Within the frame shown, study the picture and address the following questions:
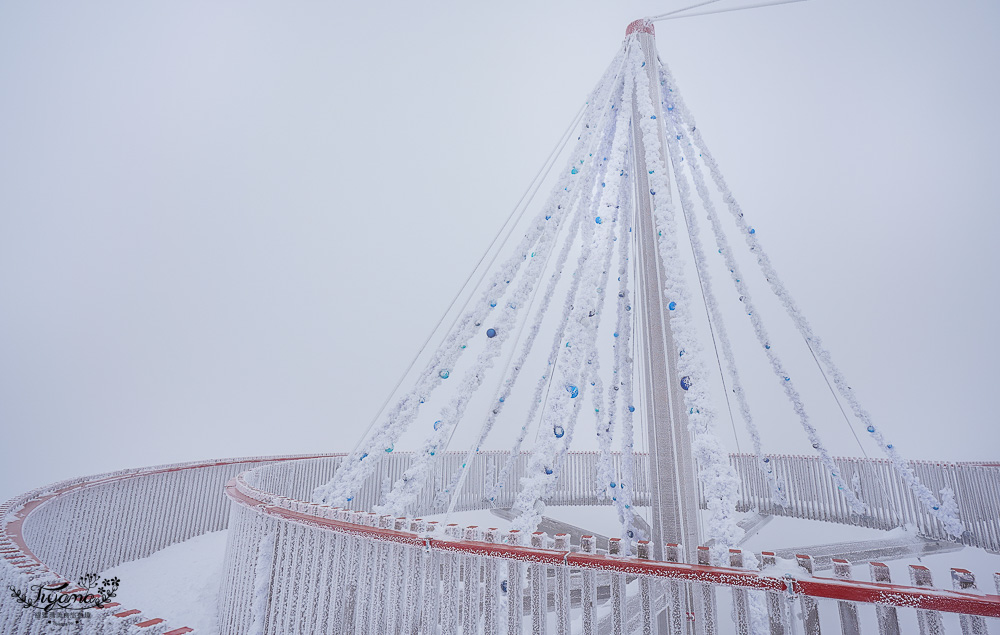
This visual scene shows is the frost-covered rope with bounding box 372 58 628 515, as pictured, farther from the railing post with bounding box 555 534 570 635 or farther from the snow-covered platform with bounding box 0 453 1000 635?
the railing post with bounding box 555 534 570 635

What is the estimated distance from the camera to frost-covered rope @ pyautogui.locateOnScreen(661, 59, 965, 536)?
18.7 feet

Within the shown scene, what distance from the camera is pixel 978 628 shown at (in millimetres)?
1839

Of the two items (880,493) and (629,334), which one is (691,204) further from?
(880,493)

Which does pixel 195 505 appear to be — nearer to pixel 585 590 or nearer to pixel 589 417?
pixel 585 590

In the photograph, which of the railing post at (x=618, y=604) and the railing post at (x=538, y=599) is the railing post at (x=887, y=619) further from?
the railing post at (x=538, y=599)

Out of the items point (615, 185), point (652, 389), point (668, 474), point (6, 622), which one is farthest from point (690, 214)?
point (6, 622)

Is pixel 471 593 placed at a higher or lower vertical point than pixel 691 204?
lower

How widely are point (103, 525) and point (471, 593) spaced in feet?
19.0

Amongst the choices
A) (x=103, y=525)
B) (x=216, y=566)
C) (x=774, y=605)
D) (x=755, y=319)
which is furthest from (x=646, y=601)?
(x=103, y=525)

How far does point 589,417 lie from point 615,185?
431 inches

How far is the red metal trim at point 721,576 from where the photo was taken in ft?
6.05

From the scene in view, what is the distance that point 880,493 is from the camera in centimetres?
813

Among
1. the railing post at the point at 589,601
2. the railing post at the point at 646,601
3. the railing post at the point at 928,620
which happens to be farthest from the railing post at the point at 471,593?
the railing post at the point at 928,620

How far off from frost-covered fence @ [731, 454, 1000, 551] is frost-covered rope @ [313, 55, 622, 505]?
23.5ft
